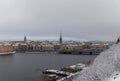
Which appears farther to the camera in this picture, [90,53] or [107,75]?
[90,53]

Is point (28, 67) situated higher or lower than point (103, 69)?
lower

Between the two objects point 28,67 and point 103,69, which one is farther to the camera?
point 28,67

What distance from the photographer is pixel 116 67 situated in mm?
14516

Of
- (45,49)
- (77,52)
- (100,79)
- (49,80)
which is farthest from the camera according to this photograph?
(45,49)

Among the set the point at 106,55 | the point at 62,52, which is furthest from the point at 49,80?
the point at 62,52

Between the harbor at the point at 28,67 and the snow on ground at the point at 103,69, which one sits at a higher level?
the snow on ground at the point at 103,69

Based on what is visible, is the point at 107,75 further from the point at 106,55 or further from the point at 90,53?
the point at 90,53

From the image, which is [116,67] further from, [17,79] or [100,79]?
[17,79]

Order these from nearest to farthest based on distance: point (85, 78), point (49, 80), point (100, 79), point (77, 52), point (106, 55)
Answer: point (100, 79), point (85, 78), point (106, 55), point (49, 80), point (77, 52)

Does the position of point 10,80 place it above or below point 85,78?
below

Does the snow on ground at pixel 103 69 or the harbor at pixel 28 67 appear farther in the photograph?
the harbor at pixel 28 67

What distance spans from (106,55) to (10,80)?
18088 mm

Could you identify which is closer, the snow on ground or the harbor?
the snow on ground

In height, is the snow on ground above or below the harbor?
above
